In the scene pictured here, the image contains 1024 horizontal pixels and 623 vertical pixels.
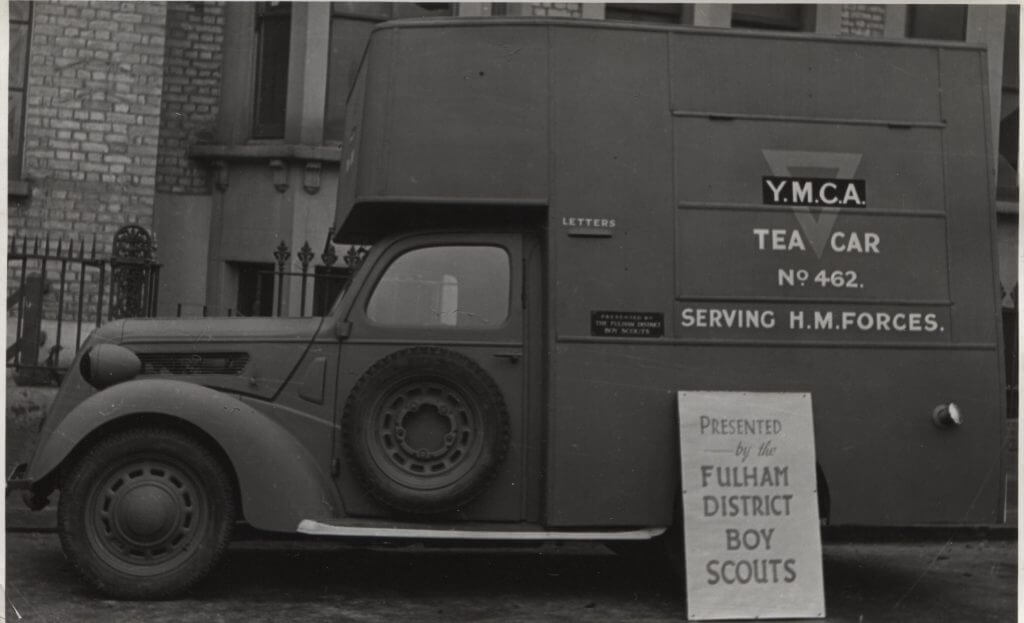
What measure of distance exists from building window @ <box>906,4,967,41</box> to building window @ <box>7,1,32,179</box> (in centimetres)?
937

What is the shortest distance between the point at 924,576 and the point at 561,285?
327 cm

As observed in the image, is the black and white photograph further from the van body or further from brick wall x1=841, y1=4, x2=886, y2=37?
brick wall x1=841, y1=4, x2=886, y2=37

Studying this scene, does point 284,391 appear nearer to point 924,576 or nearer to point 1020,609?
point 1020,609

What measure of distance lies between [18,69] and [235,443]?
7.28 m

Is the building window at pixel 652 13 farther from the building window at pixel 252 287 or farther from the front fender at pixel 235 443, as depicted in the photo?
the front fender at pixel 235 443

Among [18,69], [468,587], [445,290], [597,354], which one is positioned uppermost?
[18,69]

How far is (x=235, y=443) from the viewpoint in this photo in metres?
5.85

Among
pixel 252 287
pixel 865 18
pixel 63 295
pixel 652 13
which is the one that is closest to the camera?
pixel 63 295

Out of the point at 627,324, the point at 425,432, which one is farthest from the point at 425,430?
the point at 627,324

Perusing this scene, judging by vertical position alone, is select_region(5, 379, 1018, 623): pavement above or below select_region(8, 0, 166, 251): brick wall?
below

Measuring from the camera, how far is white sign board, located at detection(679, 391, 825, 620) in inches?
228

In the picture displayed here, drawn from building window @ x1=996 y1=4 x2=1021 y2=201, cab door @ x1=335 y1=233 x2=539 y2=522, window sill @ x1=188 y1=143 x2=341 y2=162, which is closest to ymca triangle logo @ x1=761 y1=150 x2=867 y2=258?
cab door @ x1=335 y1=233 x2=539 y2=522

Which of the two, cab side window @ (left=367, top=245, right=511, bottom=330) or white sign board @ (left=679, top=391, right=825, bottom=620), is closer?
white sign board @ (left=679, top=391, right=825, bottom=620)

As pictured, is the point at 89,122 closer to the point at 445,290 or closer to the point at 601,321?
the point at 445,290
